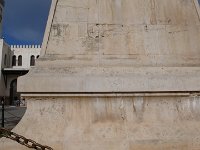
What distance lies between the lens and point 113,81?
3146mm

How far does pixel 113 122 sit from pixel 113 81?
42 centimetres

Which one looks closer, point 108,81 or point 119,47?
point 108,81

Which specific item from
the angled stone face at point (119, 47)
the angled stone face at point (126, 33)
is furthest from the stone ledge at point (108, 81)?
the angled stone face at point (126, 33)

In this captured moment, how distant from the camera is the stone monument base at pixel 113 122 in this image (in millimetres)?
2975

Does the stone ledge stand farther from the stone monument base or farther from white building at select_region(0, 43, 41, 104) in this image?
white building at select_region(0, 43, 41, 104)

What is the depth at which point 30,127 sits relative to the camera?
3.05m

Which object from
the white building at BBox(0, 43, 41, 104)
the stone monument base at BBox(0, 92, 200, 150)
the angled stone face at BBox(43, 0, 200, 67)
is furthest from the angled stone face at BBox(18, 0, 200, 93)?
the white building at BBox(0, 43, 41, 104)

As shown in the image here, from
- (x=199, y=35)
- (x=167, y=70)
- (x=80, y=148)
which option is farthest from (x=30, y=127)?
(x=199, y=35)

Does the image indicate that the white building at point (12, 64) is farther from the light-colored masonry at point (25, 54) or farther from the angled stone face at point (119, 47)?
the angled stone face at point (119, 47)

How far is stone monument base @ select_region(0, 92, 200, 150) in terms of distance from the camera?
9.76 ft

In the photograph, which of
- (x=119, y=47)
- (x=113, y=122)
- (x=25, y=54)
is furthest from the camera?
(x=25, y=54)

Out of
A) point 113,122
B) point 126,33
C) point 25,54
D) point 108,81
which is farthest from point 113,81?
point 25,54

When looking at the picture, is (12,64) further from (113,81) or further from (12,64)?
(113,81)

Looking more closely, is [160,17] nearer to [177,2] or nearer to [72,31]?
[177,2]
